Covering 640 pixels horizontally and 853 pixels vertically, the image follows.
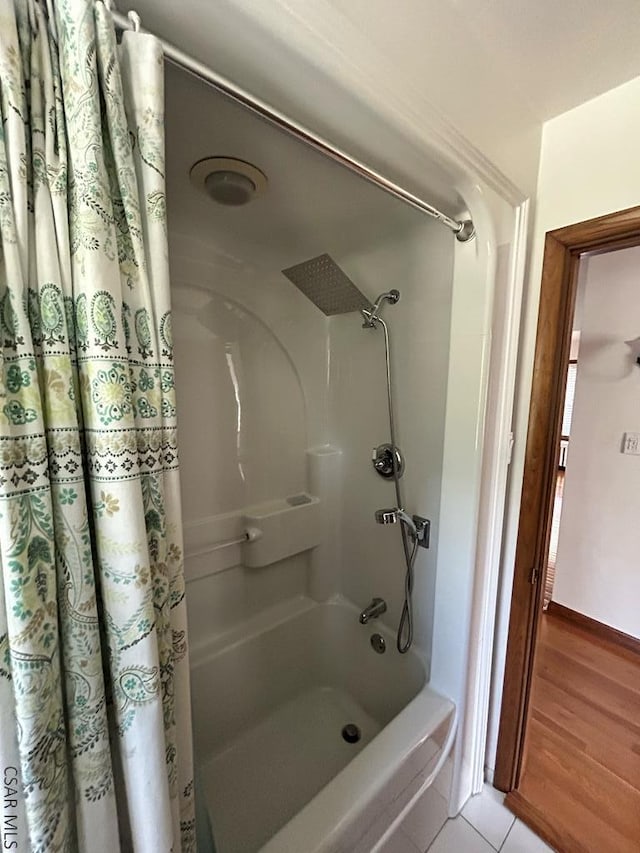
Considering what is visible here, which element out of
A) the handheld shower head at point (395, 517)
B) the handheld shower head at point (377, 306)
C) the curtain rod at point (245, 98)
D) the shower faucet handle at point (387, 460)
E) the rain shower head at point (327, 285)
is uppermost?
the curtain rod at point (245, 98)

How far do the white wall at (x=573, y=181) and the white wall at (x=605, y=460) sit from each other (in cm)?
131

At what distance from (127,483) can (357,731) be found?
67.9 inches

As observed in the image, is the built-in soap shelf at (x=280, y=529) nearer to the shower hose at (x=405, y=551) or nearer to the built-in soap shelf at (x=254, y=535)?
Answer: the built-in soap shelf at (x=254, y=535)

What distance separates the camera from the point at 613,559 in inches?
86.7

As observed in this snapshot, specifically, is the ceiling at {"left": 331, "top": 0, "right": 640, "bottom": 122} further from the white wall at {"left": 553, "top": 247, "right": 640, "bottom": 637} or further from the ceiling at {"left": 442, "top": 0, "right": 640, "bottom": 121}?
the white wall at {"left": 553, "top": 247, "right": 640, "bottom": 637}

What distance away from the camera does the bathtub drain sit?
1.58m

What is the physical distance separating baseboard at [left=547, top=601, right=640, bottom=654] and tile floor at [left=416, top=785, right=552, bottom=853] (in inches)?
54.2

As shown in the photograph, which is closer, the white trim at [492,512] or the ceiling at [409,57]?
the ceiling at [409,57]

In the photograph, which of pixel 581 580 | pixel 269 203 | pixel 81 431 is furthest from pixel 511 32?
pixel 581 580

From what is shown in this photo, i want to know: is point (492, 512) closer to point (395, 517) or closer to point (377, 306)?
point (395, 517)

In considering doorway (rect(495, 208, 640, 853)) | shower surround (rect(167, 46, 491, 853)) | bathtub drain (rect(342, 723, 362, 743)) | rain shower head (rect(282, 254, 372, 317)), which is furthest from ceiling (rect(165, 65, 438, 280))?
bathtub drain (rect(342, 723, 362, 743))

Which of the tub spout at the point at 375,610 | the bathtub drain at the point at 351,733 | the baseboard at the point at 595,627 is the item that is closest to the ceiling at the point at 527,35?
the tub spout at the point at 375,610

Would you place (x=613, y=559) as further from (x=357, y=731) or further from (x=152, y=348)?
(x=152, y=348)

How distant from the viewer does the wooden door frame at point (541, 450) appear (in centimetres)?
108
